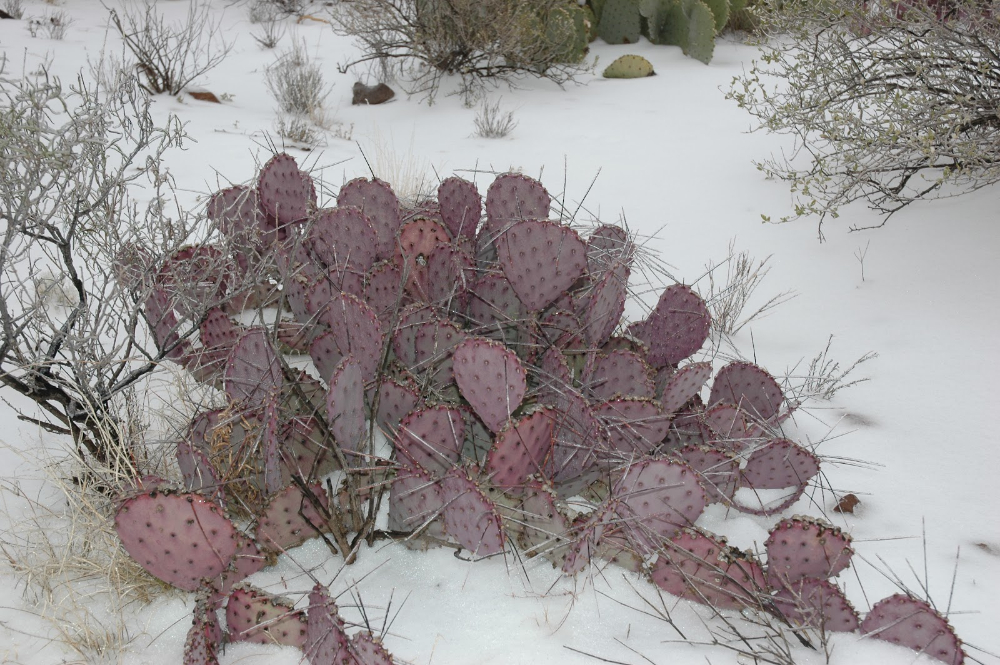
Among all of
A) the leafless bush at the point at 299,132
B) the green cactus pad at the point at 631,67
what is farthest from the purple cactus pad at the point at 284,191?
the green cactus pad at the point at 631,67

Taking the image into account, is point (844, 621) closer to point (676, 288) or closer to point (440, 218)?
point (676, 288)

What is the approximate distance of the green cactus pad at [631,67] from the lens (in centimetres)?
685

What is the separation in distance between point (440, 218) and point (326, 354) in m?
0.79

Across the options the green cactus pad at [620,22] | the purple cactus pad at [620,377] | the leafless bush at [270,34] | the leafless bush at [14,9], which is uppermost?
the green cactus pad at [620,22]

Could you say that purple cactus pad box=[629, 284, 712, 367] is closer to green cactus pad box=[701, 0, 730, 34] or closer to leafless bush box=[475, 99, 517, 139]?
leafless bush box=[475, 99, 517, 139]

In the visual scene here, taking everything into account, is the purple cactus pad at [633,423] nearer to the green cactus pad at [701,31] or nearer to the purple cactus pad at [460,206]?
the purple cactus pad at [460,206]

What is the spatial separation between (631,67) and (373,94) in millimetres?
2180

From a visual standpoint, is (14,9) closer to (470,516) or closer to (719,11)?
(719,11)

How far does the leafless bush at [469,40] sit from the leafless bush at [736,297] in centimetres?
338

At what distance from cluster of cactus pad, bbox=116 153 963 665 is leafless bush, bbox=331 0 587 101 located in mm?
3752

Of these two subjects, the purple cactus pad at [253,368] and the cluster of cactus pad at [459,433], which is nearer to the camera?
the cluster of cactus pad at [459,433]

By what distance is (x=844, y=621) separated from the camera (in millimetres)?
1749

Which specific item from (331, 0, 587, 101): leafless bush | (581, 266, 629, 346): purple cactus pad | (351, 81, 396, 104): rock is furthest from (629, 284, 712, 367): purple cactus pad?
(351, 81, 396, 104): rock

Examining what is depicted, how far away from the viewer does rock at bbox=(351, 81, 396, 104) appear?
21.1ft
